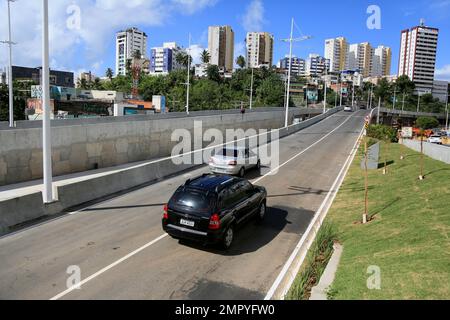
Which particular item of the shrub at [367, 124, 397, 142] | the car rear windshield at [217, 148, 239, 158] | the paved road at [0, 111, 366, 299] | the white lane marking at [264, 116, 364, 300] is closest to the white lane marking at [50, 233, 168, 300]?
the paved road at [0, 111, 366, 299]

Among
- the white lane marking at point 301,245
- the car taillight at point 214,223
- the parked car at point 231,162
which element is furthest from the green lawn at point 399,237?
the parked car at point 231,162

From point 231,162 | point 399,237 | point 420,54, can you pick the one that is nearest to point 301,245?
point 399,237

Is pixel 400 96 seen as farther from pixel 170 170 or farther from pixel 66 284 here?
pixel 66 284

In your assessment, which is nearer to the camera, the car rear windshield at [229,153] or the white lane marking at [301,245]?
the white lane marking at [301,245]

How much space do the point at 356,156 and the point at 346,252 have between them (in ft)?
61.3

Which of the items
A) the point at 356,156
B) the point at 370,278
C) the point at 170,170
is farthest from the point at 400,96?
the point at 370,278

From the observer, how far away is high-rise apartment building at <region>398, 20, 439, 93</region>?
176m

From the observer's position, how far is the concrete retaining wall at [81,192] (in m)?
10.7

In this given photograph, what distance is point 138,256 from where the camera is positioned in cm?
884

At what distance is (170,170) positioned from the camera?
64.0 ft

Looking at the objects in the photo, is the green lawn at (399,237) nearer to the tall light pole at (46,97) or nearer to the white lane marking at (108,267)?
the white lane marking at (108,267)

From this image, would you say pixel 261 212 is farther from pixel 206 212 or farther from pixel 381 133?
pixel 381 133

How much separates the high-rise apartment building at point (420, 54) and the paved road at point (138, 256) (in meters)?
192

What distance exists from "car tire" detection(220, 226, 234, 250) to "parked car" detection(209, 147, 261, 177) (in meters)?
8.53
